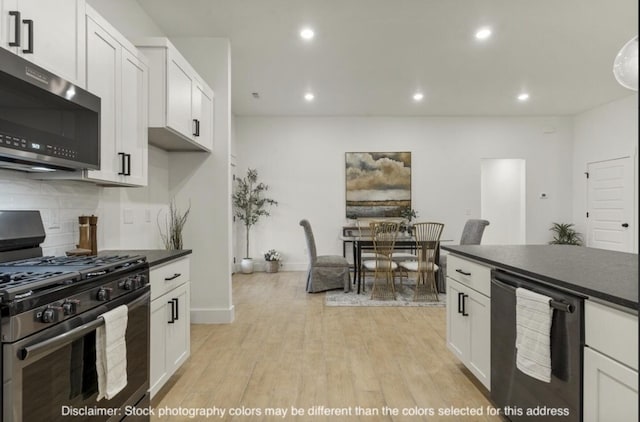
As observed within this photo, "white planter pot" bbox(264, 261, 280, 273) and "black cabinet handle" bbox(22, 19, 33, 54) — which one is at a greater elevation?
"black cabinet handle" bbox(22, 19, 33, 54)

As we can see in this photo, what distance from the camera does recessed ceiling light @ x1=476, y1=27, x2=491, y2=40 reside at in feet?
11.3

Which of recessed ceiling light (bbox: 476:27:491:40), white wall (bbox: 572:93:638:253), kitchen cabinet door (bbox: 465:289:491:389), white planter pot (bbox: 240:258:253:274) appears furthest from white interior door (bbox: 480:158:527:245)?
kitchen cabinet door (bbox: 465:289:491:389)

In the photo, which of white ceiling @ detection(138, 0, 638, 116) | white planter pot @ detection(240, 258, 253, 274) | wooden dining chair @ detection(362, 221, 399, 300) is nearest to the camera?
white ceiling @ detection(138, 0, 638, 116)

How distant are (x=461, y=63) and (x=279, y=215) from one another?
12.9 ft

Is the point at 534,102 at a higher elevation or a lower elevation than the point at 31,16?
higher

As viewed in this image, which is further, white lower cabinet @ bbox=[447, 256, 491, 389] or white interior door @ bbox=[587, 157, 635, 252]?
white interior door @ bbox=[587, 157, 635, 252]

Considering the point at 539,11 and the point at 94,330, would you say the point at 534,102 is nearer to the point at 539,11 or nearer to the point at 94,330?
the point at 539,11

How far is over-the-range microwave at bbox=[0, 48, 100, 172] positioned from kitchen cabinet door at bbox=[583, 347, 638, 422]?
2214mm

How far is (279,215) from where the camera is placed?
663 cm

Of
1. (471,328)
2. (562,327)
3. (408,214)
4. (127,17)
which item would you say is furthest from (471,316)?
(408,214)

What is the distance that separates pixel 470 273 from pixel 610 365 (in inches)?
41.7

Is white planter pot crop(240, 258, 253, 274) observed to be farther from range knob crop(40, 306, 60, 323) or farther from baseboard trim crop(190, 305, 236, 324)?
range knob crop(40, 306, 60, 323)

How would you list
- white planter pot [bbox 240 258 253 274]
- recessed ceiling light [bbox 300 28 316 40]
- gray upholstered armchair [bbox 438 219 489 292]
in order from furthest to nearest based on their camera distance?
white planter pot [bbox 240 258 253 274], gray upholstered armchair [bbox 438 219 489 292], recessed ceiling light [bbox 300 28 316 40]

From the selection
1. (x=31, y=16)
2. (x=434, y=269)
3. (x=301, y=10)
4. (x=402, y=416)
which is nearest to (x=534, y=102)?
(x=434, y=269)
